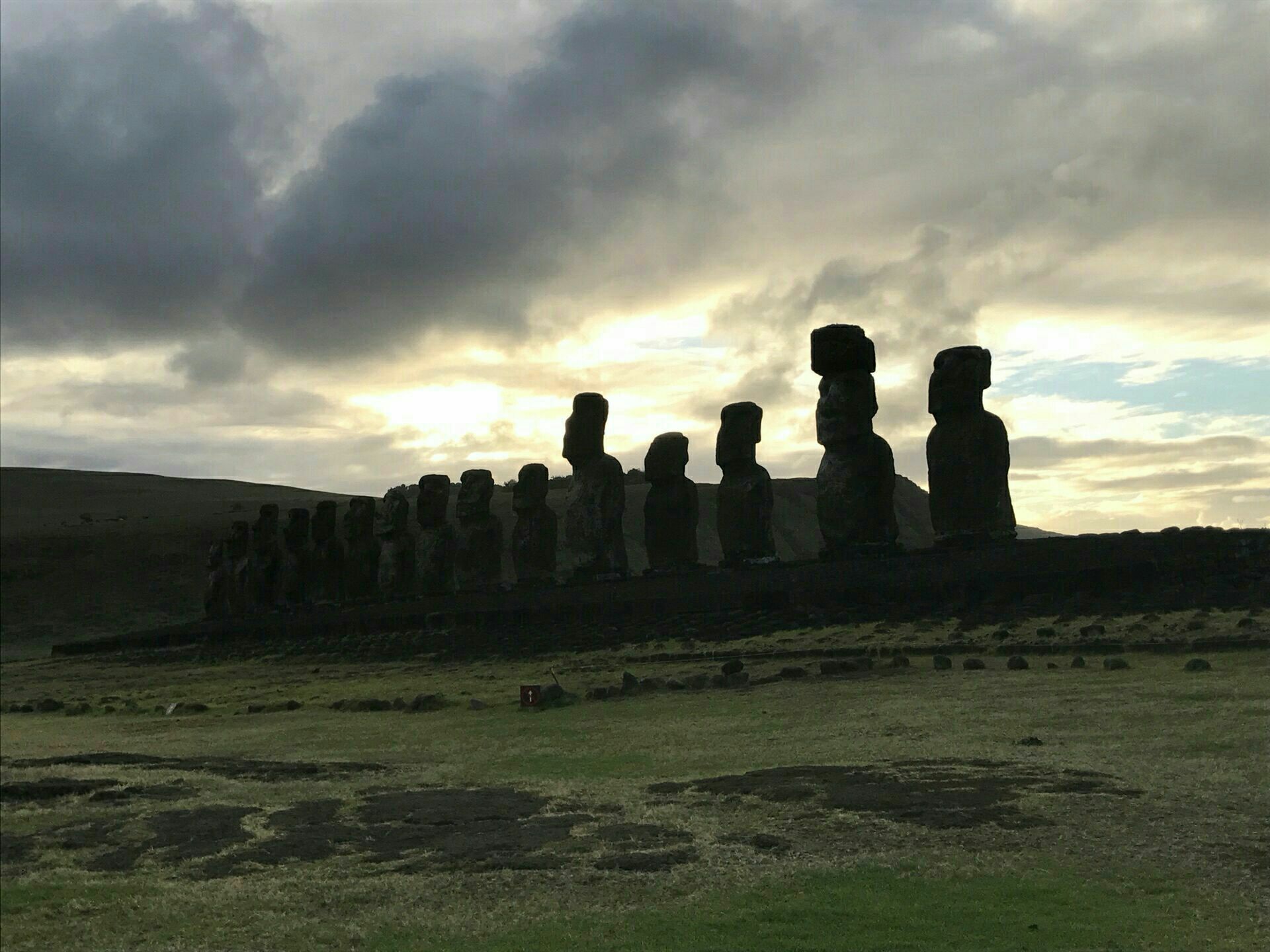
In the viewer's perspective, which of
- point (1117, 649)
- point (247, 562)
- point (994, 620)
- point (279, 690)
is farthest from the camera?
point (247, 562)

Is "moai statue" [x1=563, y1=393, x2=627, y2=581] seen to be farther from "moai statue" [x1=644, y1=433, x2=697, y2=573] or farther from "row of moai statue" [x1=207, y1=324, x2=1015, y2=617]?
"moai statue" [x1=644, y1=433, x2=697, y2=573]

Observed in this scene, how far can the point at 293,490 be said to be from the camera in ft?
405

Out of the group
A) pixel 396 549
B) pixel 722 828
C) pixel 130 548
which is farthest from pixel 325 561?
pixel 722 828

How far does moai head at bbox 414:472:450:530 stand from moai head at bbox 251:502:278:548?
30.4 ft

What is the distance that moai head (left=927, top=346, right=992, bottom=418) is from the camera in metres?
21.2

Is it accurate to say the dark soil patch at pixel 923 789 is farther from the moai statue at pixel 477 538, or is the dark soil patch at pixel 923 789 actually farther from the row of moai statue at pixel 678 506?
the moai statue at pixel 477 538

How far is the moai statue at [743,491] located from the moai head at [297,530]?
20033 mm

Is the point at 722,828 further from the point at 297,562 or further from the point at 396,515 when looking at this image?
the point at 297,562

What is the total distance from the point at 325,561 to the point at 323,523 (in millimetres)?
1267

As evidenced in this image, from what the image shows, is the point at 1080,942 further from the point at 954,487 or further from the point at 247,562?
the point at 247,562

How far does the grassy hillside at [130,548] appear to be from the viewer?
57.7m

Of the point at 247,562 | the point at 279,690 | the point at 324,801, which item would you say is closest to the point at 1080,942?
the point at 324,801

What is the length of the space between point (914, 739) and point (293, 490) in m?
117

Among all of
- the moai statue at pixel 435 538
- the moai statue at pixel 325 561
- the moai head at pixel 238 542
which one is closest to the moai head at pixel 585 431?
the moai statue at pixel 435 538
